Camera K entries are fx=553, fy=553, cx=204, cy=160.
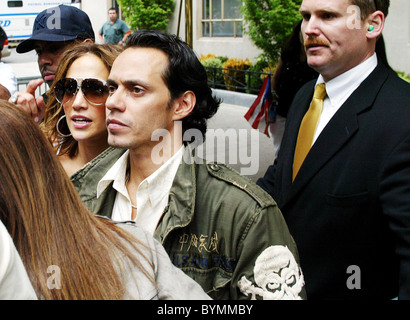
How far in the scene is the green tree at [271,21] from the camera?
1394cm

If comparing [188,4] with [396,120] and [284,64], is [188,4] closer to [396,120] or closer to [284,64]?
[284,64]

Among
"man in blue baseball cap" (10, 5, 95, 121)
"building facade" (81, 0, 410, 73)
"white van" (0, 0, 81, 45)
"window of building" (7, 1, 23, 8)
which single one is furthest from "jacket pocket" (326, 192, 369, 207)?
"window of building" (7, 1, 23, 8)

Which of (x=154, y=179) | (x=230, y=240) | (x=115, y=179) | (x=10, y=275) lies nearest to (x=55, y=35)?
(x=115, y=179)

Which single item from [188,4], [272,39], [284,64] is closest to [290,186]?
[284,64]

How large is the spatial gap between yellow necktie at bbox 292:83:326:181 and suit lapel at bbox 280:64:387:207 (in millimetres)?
96

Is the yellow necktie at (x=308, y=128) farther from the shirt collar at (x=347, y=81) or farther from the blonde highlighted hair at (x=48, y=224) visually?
the blonde highlighted hair at (x=48, y=224)

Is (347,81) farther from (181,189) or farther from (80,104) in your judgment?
(80,104)

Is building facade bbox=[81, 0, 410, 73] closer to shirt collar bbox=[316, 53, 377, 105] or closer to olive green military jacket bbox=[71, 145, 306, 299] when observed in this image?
shirt collar bbox=[316, 53, 377, 105]

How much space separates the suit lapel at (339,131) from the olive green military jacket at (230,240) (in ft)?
1.36

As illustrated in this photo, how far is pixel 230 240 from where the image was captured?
2.13 m

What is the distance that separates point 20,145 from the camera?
59.0 inches

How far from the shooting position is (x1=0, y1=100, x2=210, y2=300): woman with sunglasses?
1.44m

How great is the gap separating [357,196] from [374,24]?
0.86m

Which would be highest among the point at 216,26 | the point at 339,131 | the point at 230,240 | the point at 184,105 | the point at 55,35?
the point at 55,35
